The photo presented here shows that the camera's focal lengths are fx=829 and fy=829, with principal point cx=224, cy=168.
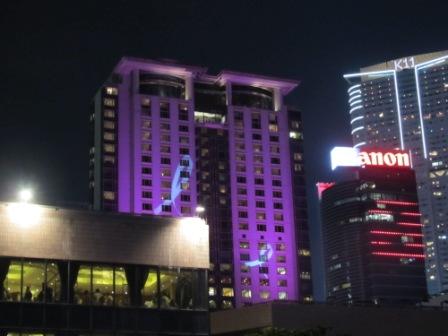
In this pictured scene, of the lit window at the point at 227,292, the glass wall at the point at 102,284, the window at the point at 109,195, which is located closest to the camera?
the glass wall at the point at 102,284

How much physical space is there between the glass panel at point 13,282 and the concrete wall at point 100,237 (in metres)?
0.62

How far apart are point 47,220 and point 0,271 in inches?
143

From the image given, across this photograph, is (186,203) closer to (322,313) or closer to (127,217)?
(322,313)

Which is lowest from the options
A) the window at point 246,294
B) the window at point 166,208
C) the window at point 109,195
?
the window at point 246,294

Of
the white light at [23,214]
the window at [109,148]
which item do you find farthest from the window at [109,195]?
the white light at [23,214]

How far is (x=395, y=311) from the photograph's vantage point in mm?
73125

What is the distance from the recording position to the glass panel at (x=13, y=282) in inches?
1652

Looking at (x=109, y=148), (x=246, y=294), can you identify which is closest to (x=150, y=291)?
(x=109, y=148)

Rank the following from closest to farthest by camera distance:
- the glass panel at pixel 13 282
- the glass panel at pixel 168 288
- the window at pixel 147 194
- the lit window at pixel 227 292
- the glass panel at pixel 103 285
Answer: the glass panel at pixel 13 282 < the glass panel at pixel 103 285 < the glass panel at pixel 168 288 < the window at pixel 147 194 < the lit window at pixel 227 292

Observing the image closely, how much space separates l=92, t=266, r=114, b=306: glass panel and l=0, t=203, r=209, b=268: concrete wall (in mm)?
608

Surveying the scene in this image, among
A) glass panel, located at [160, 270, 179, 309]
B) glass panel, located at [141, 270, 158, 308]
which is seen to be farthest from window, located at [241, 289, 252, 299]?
glass panel, located at [141, 270, 158, 308]

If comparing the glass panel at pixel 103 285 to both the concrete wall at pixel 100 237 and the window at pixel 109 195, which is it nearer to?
the concrete wall at pixel 100 237

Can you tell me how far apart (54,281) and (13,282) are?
2.13 meters

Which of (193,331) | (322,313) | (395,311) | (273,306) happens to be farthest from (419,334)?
(193,331)
